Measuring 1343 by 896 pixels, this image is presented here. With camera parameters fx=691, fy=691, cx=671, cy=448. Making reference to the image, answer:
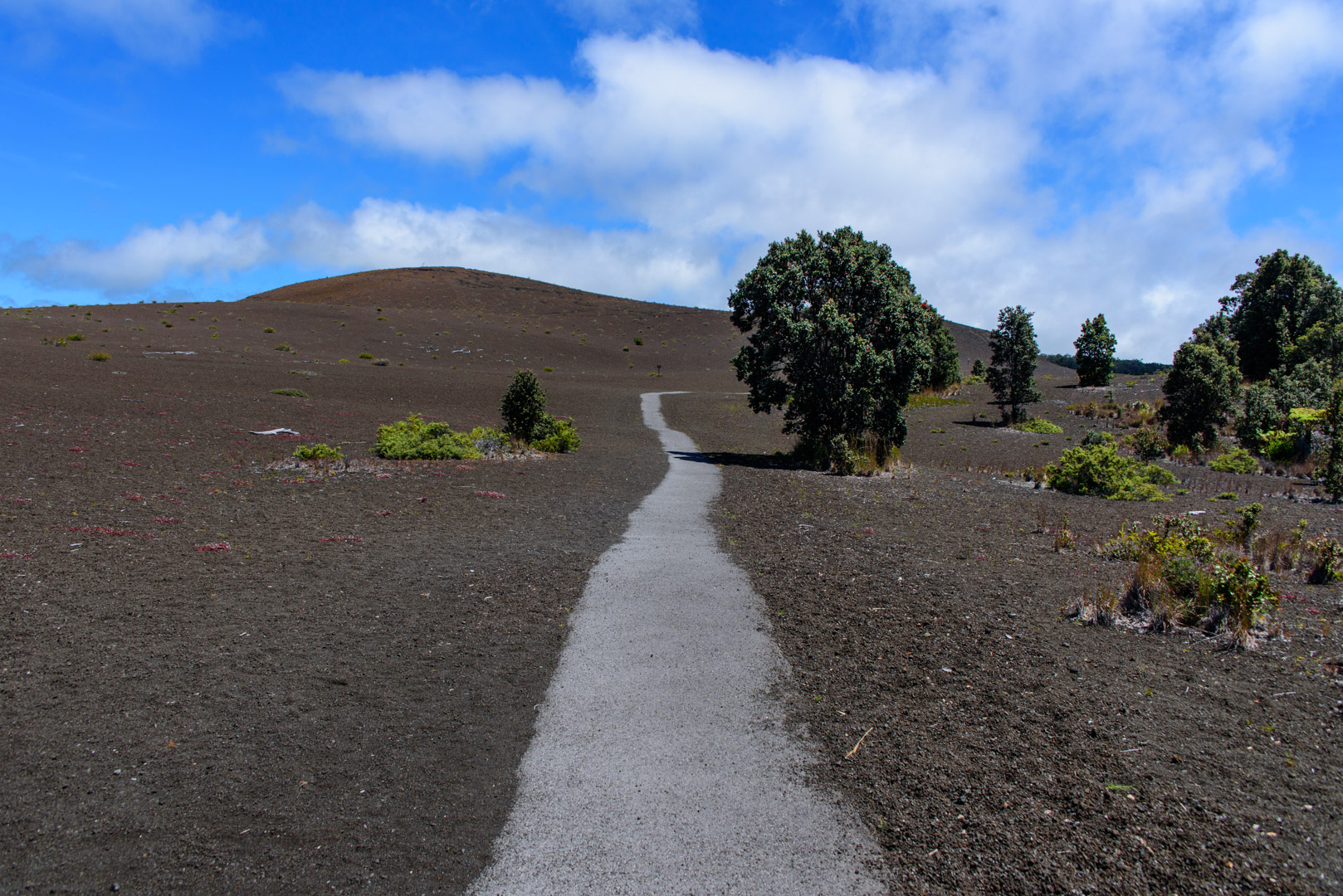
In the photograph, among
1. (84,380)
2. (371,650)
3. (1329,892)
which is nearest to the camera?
(1329,892)

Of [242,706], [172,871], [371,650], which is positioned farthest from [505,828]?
[371,650]

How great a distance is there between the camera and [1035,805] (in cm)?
370

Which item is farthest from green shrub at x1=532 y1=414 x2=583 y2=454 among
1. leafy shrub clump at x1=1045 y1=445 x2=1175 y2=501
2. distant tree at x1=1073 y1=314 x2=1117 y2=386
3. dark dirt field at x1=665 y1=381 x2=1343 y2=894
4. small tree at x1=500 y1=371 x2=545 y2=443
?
distant tree at x1=1073 y1=314 x2=1117 y2=386

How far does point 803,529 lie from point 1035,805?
740 centimetres

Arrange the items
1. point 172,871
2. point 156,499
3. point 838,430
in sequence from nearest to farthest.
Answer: point 172,871 < point 156,499 < point 838,430

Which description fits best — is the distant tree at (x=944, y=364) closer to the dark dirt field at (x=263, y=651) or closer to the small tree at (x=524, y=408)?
the small tree at (x=524, y=408)

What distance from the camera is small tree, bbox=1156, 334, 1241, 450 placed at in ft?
73.1

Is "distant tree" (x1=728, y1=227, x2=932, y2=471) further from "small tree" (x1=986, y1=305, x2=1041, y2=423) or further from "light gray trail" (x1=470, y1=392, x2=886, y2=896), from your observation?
"small tree" (x1=986, y1=305, x2=1041, y2=423)

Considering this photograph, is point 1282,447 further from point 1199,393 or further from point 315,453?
point 315,453

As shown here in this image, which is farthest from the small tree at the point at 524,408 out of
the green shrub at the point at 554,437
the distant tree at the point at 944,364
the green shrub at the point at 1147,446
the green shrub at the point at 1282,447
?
the distant tree at the point at 944,364

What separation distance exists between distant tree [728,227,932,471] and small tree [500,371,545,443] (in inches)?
231

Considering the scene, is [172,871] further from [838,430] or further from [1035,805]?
[838,430]

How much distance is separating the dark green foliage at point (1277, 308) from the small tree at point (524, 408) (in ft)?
139

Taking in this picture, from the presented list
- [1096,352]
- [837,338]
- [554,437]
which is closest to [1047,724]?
[837,338]
